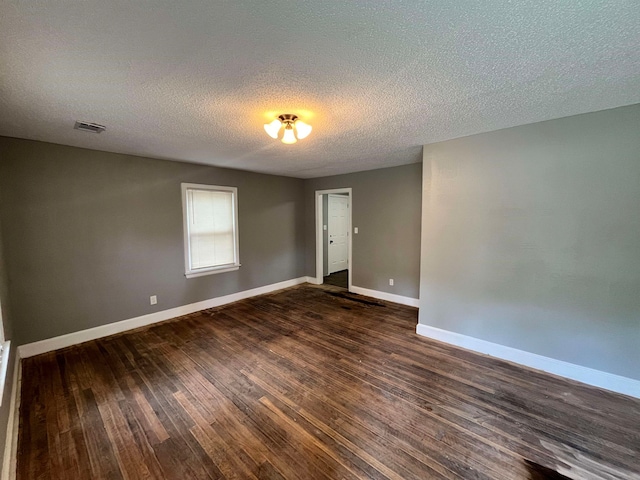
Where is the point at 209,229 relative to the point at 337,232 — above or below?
above

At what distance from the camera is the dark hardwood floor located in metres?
1.54

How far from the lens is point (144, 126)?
2408 millimetres

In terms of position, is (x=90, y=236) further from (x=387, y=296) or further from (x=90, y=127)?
(x=387, y=296)

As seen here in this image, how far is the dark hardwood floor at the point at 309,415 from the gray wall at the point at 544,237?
1.35 feet

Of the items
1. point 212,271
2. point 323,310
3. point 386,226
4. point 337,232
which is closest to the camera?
point 323,310

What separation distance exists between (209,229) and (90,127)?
2092mm

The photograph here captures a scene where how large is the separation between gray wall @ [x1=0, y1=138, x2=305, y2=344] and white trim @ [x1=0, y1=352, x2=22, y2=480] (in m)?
0.88

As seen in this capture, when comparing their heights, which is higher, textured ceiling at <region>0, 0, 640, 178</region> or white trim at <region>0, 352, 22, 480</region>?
textured ceiling at <region>0, 0, 640, 178</region>

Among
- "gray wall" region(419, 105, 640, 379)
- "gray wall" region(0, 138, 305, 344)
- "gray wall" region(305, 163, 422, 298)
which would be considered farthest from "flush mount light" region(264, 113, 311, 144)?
"gray wall" region(305, 163, 422, 298)

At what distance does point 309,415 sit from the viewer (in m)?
1.93

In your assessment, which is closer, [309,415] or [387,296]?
[309,415]

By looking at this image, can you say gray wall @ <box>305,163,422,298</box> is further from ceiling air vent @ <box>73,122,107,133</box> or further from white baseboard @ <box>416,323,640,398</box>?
ceiling air vent @ <box>73,122,107,133</box>

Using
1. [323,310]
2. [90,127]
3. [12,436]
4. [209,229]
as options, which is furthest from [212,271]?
[12,436]

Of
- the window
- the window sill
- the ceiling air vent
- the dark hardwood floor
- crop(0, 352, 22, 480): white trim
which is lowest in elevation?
the dark hardwood floor
